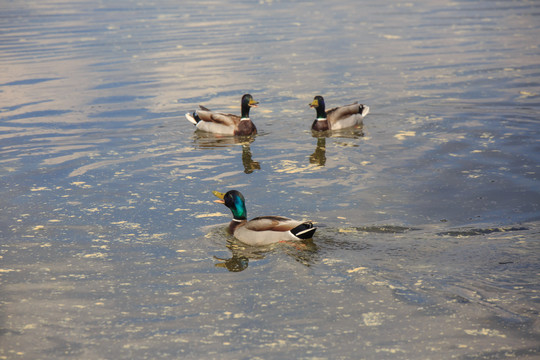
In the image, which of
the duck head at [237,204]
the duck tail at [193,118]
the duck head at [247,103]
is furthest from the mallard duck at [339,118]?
the duck head at [237,204]

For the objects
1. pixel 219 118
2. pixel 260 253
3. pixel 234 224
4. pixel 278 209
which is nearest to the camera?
pixel 260 253

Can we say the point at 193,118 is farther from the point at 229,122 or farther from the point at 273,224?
the point at 273,224

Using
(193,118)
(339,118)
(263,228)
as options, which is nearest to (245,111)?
(193,118)

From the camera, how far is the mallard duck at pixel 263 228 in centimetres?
941

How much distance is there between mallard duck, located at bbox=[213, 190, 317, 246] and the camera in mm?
9414

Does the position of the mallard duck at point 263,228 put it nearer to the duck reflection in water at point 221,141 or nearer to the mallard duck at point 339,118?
the duck reflection in water at point 221,141

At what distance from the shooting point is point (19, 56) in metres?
29.5

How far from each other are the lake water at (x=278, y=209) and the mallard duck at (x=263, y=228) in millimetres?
218

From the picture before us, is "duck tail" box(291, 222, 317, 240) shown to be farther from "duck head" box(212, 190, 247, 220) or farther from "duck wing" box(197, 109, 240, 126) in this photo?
"duck wing" box(197, 109, 240, 126)

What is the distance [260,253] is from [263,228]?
1.19 ft

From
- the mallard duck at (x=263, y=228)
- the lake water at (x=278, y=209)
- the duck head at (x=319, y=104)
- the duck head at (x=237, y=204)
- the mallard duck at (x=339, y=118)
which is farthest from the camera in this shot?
the mallard duck at (x=339, y=118)

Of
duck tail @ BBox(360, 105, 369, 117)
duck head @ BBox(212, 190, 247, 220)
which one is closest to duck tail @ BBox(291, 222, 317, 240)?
duck head @ BBox(212, 190, 247, 220)

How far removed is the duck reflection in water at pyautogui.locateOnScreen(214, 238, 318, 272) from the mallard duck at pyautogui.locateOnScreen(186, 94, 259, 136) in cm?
676

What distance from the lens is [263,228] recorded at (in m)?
9.70
